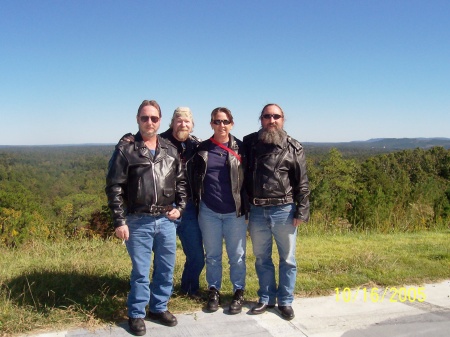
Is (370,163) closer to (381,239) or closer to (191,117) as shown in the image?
(381,239)

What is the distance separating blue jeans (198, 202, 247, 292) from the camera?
11.5 ft

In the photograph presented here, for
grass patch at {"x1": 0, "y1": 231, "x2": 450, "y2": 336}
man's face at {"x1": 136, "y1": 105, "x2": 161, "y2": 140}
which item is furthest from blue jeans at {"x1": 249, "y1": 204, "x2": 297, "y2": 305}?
man's face at {"x1": 136, "y1": 105, "x2": 161, "y2": 140}

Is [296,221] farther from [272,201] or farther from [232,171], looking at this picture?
[232,171]

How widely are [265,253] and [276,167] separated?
806mm

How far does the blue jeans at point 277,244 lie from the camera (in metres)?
3.44

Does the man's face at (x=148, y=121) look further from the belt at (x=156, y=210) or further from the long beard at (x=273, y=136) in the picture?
the long beard at (x=273, y=136)

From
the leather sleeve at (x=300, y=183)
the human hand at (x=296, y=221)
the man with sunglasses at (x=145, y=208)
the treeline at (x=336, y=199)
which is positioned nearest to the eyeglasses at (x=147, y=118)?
the man with sunglasses at (x=145, y=208)

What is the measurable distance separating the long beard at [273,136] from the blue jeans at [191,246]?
90 centimetres

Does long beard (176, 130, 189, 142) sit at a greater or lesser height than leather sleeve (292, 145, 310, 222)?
greater

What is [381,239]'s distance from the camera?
679cm

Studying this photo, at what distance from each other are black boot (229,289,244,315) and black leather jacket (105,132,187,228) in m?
1.08

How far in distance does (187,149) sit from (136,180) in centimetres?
69

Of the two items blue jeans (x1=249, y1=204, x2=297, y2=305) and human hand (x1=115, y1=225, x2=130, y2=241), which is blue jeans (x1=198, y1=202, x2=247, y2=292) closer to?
blue jeans (x1=249, y1=204, x2=297, y2=305)
